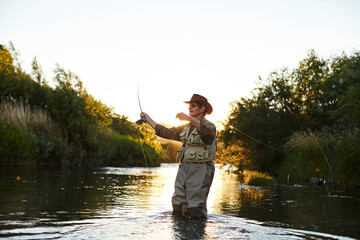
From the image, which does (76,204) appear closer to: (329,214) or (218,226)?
(218,226)

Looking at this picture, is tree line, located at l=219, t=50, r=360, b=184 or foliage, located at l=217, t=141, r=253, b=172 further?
foliage, located at l=217, t=141, r=253, b=172

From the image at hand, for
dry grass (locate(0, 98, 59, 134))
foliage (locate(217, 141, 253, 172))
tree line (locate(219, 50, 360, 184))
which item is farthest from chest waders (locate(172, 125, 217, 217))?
foliage (locate(217, 141, 253, 172))

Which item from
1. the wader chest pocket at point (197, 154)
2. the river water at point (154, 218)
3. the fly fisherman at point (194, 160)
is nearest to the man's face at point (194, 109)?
the fly fisherman at point (194, 160)

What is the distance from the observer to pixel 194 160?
609 centimetres

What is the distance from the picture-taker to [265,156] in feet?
79.1

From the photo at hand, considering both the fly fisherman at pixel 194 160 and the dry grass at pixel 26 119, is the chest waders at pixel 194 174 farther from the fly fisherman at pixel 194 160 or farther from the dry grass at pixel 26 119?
the dry grass at pixel 26 119

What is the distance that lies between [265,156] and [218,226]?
740 inches

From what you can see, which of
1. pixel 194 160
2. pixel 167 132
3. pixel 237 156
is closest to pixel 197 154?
pixel 194 160

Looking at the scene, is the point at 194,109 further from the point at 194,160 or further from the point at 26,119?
the point at 26,119

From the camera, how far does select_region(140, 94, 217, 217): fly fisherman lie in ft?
19.7

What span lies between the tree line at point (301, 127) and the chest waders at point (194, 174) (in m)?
12.1

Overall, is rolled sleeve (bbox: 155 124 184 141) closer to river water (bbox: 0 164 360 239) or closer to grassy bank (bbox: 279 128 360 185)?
river water (bbox: 0 164 360 239)

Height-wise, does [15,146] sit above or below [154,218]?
above

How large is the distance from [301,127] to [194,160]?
62.6 feet
